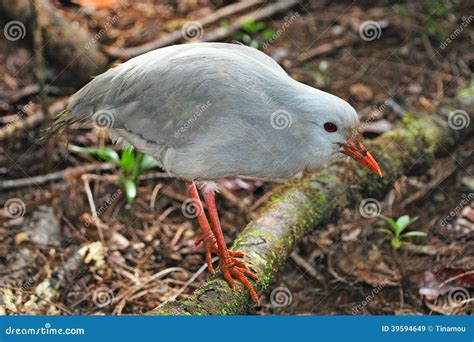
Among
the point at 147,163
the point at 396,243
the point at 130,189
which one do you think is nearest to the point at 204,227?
the point at 130,189

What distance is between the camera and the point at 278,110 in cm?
427

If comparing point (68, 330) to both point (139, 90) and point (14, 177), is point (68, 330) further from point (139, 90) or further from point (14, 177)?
point (14, 177)

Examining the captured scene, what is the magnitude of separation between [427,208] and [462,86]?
1902 mm

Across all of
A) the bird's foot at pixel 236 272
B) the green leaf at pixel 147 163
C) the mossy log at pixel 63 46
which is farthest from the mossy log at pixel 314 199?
the mossy log at pixel 63 46

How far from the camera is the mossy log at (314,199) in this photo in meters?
4.37

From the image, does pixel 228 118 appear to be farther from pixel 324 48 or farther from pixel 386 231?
pixel 324 48

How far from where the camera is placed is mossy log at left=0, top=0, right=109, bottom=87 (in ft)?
23.7

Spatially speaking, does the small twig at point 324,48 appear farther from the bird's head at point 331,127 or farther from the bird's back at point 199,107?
the bird's head at point 331,127

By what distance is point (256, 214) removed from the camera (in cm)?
584

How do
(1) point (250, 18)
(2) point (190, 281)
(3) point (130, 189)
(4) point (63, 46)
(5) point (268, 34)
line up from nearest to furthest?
(2) point (190, 281), (3) point (130, 189), (4) point (63, 46), (5) point (268, 34), (1) point (250, 18)

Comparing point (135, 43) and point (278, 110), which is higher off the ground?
point (278, 110)

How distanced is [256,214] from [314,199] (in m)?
0.67

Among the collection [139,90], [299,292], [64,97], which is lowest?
[299,292]

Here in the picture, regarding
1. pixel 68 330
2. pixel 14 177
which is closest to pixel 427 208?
pixel 68 330
